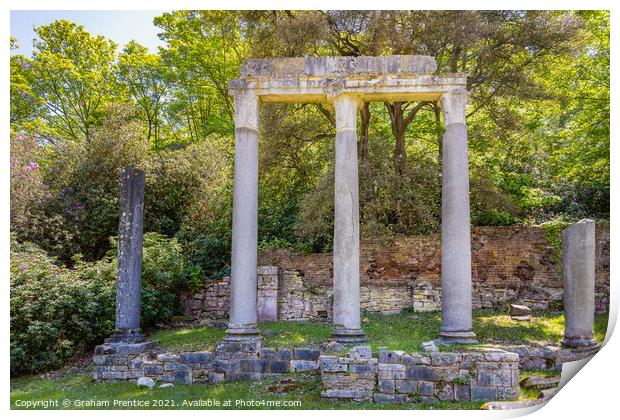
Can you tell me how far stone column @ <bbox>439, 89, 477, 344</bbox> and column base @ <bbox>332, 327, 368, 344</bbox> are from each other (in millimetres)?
1577

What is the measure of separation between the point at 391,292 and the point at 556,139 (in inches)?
374

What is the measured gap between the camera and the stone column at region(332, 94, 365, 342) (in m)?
10.4

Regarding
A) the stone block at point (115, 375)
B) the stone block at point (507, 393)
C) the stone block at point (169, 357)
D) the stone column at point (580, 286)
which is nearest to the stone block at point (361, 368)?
the stone block at point (507, 393)

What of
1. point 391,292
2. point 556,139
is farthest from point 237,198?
point 556,139

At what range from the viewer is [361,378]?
8844 millimetres

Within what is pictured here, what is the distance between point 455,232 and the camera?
10445 millimetres

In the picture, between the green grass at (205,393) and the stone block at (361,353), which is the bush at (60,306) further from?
the stone block at (361,353)

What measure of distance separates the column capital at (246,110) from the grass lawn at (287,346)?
15.5 feet

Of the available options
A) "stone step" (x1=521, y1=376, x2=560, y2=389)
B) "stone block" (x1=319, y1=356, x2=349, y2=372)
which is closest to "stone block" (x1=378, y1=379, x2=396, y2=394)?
"stone block" (x1=319, y1=356, x2=349, y2=372)

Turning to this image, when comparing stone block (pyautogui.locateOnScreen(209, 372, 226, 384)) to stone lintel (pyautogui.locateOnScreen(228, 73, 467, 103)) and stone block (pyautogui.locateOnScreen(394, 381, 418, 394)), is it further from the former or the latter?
stone lintel (pyautogui.locateOnScreen(228, 73, 467, 103))

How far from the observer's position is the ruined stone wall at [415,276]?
15.7 metres

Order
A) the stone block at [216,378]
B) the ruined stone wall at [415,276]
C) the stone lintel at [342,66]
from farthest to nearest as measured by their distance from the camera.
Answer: the ruined stone wall at [415,276] → the stone lintel at [342,66] → the stone block at [216,378]

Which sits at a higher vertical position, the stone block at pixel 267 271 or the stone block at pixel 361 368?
the stone block at pixel 267 271
